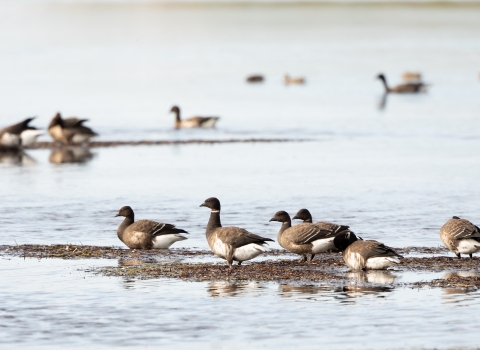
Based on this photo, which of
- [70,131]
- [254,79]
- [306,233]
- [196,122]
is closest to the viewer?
[306,233]

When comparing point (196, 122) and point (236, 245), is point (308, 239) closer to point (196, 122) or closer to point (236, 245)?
point (236, 245)

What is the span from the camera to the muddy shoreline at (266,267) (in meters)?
14.9

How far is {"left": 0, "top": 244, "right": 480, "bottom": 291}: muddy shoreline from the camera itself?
14.9m

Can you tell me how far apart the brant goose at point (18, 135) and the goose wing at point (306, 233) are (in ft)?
66.3

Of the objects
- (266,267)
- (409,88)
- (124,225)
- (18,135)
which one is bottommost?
(266,267)

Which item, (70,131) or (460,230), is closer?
(460,230)

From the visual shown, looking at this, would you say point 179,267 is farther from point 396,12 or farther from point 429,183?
point 396,12

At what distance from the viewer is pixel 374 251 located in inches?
600

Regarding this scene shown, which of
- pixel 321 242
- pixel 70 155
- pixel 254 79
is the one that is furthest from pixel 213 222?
pixel 254 79

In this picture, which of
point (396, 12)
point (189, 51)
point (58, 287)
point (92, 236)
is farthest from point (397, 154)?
point (396, 12)

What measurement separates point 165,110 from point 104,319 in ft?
112

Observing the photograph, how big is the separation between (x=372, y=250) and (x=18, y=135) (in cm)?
2183

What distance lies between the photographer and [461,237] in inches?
626

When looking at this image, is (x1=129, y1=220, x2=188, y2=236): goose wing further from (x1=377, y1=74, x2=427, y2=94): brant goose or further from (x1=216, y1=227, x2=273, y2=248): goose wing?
(x1=377, y1=74, x2=427, y2=94): brant goose
